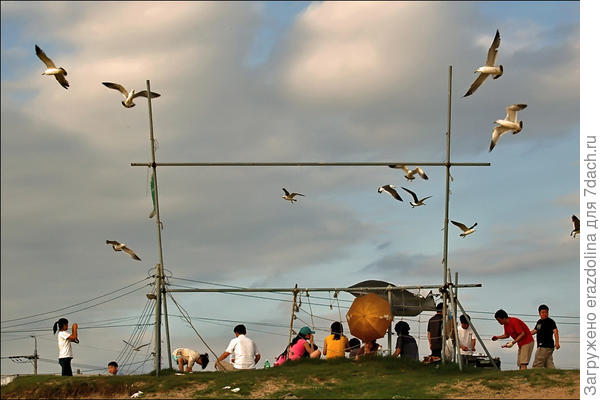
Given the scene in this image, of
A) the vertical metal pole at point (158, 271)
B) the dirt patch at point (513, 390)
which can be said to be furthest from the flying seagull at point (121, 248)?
the dirt patch at point (513, 390)

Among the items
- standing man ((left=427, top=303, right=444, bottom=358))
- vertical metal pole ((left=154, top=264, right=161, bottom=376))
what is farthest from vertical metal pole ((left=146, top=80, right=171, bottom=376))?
standing man ((left=427, top=303, right=444, bottom=358))

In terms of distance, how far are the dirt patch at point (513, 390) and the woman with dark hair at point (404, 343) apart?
321cm

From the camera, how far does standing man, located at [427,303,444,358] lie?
27422 mm

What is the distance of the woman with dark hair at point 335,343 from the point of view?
27.3 metres

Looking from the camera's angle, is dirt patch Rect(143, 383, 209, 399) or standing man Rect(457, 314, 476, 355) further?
standing man Rect(457, 314, 476, 355)

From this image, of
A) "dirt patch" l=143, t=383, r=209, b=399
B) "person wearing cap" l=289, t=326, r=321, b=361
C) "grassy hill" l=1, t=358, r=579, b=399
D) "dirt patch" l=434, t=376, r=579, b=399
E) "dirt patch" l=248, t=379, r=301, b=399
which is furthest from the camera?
"person wearing cap" l=289, t=326, r=321, b=361

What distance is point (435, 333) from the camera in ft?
90.3

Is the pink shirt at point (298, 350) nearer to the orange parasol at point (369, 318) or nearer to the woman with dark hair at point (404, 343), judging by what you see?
the orange parasol at point (369, 318)

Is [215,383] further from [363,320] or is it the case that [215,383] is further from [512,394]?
[512,394]

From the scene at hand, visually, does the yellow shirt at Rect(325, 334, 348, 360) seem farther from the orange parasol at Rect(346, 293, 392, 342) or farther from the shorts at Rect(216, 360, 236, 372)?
the shorts at Rect(216, 360, 236, 372)

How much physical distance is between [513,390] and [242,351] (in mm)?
7157
